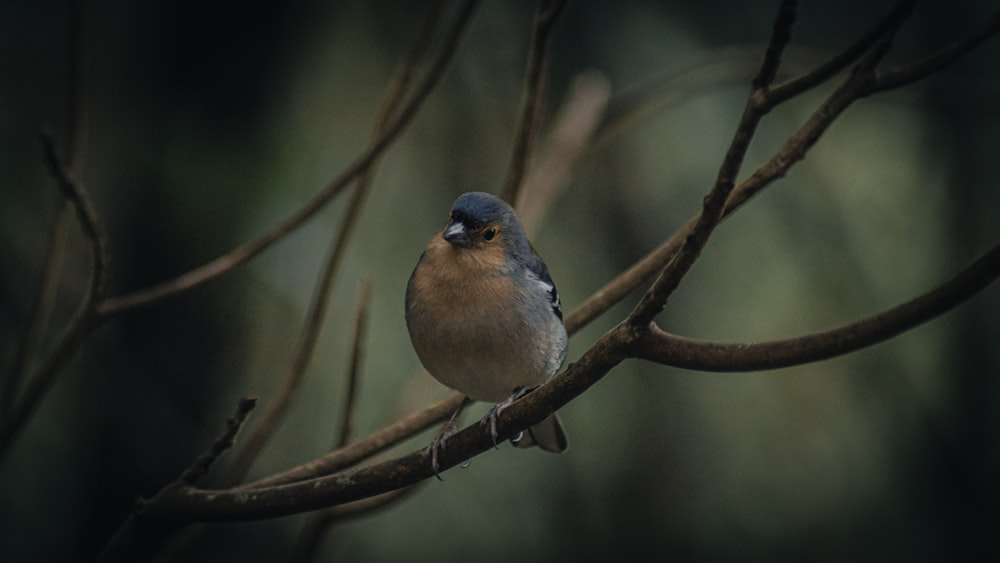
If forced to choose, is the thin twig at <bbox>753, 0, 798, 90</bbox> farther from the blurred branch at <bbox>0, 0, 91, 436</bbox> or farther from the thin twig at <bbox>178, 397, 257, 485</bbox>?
the blurred branch at <bbox>0, 0, 91, 436</bbox>

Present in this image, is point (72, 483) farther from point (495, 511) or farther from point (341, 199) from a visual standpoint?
point (341, 199)

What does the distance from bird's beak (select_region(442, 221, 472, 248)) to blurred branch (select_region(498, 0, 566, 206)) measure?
249mm

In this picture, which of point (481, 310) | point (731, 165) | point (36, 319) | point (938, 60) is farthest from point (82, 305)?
point (938, 60)

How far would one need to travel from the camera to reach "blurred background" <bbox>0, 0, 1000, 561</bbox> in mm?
4055

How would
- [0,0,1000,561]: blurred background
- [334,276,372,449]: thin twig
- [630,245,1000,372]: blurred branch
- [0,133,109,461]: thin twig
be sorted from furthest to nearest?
1. [0,0,1000,561]: blurred background
2. [334,276,372,449]: thin twig
3. [0,133,109,461]: thin twig
4. [630,245,1000,372]: blurred branch

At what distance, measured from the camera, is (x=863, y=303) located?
16.2 ft

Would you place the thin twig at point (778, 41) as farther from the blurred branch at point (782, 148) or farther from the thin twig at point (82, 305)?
the thin twig at point (82, 305)

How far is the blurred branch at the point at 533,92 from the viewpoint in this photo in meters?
2.31

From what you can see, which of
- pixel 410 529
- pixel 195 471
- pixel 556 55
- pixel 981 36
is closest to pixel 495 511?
pixel 410 529

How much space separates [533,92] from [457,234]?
0.41 m

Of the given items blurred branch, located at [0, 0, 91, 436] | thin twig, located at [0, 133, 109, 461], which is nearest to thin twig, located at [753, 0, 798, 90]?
thin twig, located at [0, 133, 109, 461]

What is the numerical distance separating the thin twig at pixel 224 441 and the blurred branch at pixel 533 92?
1086 millimetres

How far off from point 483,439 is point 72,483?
2.73 m

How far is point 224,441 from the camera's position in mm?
1824
